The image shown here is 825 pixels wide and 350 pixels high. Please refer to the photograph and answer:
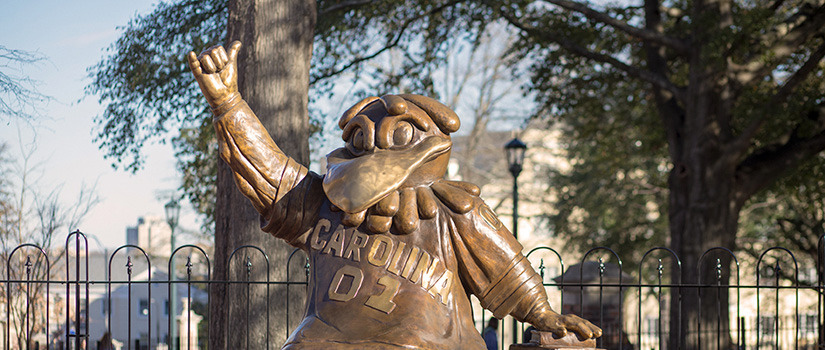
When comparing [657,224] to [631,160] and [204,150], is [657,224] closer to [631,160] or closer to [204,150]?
[631,160]

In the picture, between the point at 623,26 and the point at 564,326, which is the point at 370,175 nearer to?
the point at 564,326

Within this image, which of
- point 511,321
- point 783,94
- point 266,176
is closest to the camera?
point 266,176

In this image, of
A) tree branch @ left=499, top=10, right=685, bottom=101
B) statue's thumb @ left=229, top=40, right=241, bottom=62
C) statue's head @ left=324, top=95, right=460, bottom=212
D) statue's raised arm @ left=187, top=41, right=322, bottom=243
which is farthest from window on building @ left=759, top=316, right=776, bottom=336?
statue's thumb @ left=229, top=40, right=241, bottom=62

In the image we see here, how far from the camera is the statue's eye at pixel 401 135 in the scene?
10.4 feet

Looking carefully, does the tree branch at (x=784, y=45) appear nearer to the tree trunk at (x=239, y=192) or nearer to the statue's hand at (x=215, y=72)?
the tree trunk at (x=239, y=192)

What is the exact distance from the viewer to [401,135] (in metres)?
3.17

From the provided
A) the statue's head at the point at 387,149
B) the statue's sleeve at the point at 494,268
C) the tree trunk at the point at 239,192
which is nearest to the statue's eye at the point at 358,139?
the statue's head at the point at 387,149

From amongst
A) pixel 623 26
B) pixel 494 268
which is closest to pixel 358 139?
pixel 494 268

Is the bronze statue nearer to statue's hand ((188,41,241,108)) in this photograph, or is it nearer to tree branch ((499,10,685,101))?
statue's hand ((188,41,241,108))

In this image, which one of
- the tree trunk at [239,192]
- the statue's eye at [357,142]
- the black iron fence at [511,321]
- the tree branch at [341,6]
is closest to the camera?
the statue's eye at [357,142]

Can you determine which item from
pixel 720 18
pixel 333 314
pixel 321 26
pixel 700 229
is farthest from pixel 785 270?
pixel 333 314

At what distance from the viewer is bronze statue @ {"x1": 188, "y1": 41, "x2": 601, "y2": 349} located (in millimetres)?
3018

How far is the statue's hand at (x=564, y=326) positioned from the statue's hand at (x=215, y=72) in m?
1.52

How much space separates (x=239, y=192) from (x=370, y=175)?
156 inches
